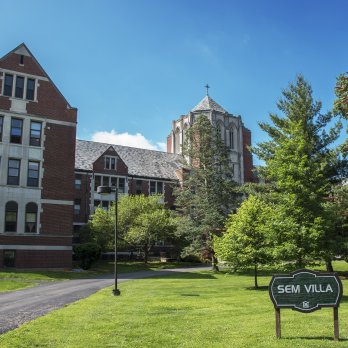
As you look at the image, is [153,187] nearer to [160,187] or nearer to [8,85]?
[160,187]

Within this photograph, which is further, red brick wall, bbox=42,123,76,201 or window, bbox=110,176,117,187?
window, bbox=110,176,117,187

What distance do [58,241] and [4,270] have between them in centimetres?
501

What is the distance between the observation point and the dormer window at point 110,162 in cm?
5742

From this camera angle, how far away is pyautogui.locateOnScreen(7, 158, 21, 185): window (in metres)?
36.1

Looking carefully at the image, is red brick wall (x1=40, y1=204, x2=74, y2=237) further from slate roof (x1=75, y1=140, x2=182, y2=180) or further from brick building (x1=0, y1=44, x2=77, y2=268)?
slate roof (x1=75, y1=140, x2=182, y2=180)

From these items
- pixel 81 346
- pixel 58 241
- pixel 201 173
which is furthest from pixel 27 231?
pixel 81 346

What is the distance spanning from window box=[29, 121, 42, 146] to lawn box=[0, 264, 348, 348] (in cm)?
2364

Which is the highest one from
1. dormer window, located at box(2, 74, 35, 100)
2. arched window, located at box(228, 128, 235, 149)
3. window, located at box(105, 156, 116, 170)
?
arched window, located at box(228, 128, 235, 149)

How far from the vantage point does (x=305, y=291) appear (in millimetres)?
10086

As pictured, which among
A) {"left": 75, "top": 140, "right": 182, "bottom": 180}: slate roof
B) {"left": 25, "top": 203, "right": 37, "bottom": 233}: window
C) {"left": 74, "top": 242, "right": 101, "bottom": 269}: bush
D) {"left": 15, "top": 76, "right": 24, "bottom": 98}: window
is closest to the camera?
{"left": 25, "top": 203, "right": 37, "bottom": 233}: window

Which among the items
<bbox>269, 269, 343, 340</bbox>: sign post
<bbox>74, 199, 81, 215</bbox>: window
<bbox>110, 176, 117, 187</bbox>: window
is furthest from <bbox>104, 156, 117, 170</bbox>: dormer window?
<bbox>269, 269, 343, 340</bbox>: sign post

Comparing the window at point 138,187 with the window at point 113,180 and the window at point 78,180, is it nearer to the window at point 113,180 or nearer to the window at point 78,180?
the window at point 113,180

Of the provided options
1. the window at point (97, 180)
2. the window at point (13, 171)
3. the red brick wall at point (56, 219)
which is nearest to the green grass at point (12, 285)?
the red brick wall at point (56, 219)

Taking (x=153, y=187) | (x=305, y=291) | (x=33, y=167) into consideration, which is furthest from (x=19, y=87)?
(x=305, y=291)
